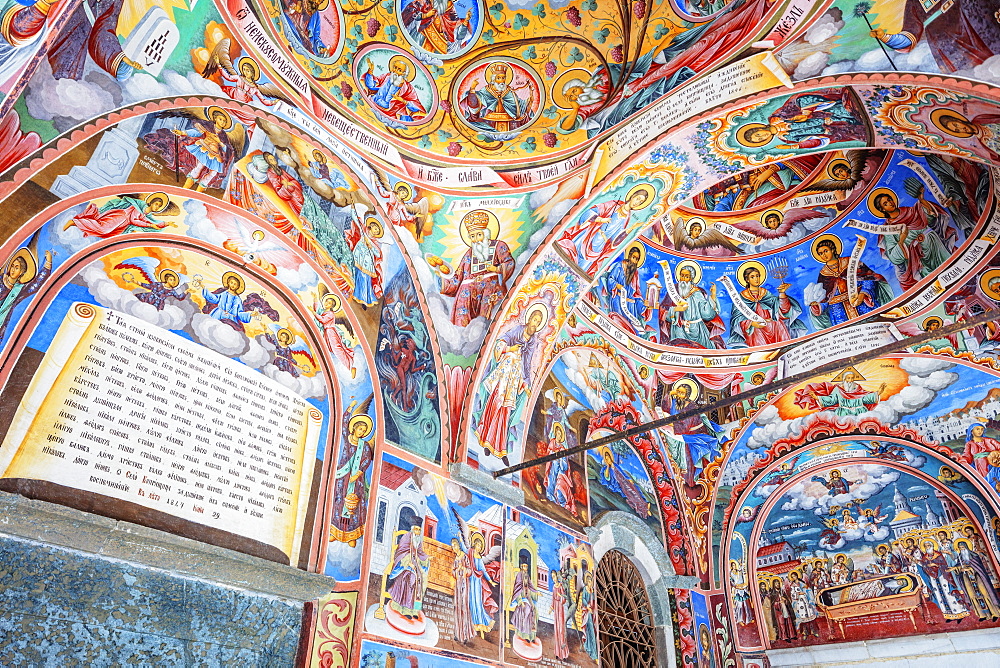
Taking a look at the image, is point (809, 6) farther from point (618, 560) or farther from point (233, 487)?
point (618, 560)

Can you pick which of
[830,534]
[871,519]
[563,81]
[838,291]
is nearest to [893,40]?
[563,81]

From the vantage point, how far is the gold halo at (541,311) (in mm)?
8766

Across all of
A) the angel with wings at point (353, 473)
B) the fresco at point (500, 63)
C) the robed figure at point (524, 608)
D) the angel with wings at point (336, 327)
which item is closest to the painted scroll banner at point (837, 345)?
the fresco at point (500, 63)

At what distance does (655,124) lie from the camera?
25.0 ft

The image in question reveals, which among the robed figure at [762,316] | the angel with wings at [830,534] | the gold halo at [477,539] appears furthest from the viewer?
the angel with wings at [830,534]

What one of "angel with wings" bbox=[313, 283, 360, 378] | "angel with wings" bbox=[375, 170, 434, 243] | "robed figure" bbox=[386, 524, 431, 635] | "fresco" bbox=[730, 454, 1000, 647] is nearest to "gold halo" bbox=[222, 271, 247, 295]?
"angel with wings" bbox=[313, 283, 360, 378]

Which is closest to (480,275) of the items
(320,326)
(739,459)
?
(320,326)

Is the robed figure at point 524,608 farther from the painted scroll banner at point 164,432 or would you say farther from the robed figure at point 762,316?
the robed figure at point 762,316

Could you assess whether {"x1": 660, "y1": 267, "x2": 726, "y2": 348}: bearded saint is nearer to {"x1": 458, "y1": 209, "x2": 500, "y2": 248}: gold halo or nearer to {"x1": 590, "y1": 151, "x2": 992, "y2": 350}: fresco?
{"x1": 590, "y1": 151, "x2": 992, "y2": 350}: fresco

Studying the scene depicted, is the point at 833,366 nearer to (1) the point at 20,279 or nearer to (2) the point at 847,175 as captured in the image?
(2) the point at 847,175

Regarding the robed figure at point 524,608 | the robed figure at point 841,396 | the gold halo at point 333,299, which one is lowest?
the robed figure at point 524,608

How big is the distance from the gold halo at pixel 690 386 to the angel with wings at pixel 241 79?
797cm

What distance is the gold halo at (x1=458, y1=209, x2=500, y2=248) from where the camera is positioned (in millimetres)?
7949

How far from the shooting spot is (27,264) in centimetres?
477
